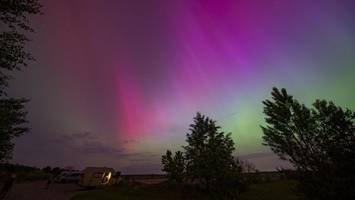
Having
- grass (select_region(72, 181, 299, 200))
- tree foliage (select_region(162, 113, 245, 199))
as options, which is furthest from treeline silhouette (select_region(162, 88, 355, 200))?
grass (select_region(72, 181, 299, 200))

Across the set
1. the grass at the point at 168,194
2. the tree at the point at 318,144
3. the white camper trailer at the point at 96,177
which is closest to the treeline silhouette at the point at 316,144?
the tree at the point at 318,144

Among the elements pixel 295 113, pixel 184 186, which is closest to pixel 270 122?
pixel 295 113

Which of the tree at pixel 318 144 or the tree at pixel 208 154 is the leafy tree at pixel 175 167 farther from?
the tree at pixel 318 144

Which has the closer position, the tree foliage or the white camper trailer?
the tree foliage

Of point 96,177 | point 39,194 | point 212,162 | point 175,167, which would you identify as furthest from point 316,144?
point 96,177

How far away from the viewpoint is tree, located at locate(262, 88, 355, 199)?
11.8 metres

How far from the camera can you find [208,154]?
24.0 metres

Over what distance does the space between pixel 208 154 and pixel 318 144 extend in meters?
12.2

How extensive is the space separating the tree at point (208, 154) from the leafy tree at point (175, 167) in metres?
4.00

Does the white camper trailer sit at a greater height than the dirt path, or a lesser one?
greater

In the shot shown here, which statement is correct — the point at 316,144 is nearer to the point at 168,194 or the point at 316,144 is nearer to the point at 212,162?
the point at 212,162

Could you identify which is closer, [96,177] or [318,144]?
[318,144]

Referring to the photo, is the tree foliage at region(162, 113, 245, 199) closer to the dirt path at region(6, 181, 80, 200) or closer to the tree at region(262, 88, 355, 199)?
the tree at region(262, 88, 355, 199)

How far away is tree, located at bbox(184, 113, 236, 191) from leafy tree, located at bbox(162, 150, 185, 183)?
400cm
